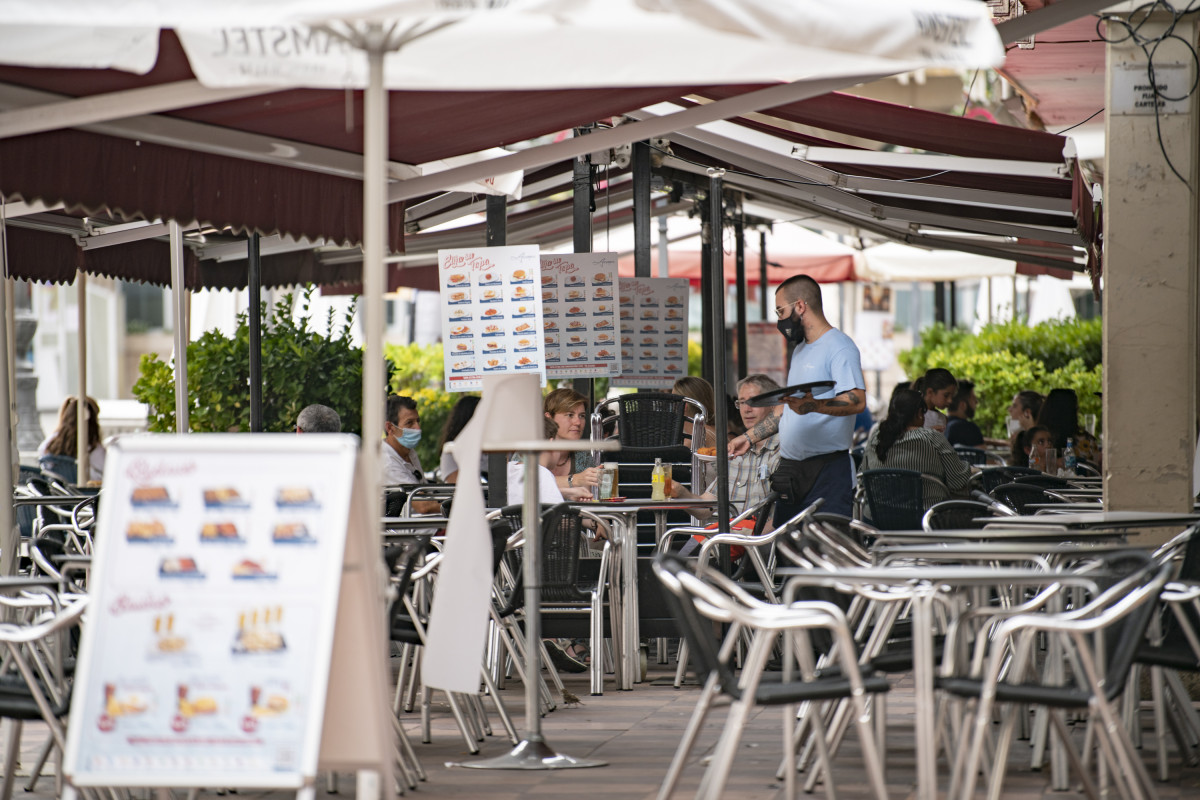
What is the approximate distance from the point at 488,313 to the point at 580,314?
1735mm

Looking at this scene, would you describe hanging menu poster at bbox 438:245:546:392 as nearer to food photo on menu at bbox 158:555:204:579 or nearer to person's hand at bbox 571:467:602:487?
person's hand at bbox 571:467:602:487

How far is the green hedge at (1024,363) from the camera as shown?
47.5 feet

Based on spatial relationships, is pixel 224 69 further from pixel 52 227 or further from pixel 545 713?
pixel 52 227

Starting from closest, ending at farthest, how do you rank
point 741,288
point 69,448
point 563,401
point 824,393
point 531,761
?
point 531,761 → point 824,393 → point 563,401 → point 69,448 → point 741,288

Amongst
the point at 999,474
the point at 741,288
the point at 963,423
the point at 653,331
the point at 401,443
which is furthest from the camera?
the point at 741,288

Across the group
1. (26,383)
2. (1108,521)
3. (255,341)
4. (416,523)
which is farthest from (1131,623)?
(26,383)

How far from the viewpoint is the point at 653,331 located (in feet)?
32.8

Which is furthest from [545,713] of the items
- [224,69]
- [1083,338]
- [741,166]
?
[1083,338]

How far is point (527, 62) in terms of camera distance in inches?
142

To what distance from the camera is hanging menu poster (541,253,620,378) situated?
870 centimetres

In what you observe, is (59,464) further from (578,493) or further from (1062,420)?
(1062,420)

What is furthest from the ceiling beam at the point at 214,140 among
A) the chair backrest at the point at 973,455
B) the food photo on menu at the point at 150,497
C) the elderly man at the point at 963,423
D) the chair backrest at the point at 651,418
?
the elderly man at the point at 963,423

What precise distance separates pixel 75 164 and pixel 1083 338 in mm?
12772

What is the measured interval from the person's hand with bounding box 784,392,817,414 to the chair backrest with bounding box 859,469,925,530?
1.20 m
